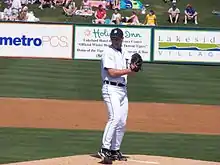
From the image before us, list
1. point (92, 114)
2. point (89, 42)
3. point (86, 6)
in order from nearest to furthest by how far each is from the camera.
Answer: point (92, 114), point (89, 42), point (86, 6)

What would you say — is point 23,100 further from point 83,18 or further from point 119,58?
point 83,18

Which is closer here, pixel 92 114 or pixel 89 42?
pixel 92 114

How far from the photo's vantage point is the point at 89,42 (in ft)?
79.9

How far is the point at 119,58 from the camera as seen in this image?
371 inches

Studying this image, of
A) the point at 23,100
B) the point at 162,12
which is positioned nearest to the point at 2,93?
the point at 23,100

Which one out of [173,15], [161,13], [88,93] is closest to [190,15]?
[173,15]

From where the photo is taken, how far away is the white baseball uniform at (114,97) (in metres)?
9.26

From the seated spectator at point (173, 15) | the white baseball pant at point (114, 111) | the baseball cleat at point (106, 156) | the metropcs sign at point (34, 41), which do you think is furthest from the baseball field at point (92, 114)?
the seated spectator at point (173, 15)

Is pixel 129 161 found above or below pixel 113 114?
below

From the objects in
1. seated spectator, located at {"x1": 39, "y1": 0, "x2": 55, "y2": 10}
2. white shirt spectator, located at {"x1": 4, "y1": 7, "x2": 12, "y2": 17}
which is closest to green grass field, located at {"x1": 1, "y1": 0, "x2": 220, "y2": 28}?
seated spectator, located at {"x1": 39, "y1": 0, "x2": 55, "y2": 10}

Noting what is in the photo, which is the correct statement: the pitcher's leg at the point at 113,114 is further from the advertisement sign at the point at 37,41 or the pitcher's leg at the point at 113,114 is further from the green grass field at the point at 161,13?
the green grass field at the point at 161,13

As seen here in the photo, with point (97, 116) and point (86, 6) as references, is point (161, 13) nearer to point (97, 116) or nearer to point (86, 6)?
point (86, 6)

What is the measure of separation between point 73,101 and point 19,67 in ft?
19.0

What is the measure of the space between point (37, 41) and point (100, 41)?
2568 mm
